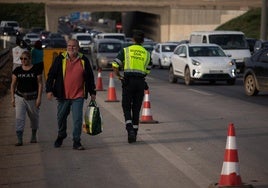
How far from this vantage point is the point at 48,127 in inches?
→ 629

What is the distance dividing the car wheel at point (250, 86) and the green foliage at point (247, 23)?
4883 centimetres

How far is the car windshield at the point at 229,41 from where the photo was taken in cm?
3509

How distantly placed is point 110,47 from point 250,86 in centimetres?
2063

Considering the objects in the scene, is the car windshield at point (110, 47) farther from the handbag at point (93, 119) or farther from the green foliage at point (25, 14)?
the green foliage at point (25, 14)

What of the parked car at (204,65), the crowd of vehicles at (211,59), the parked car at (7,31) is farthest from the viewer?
the parked car at (7,31)

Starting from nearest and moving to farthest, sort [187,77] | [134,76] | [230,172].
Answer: [230,172] → [134,76] → [187,77]

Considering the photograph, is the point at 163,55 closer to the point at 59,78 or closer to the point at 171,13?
the point at 59,78

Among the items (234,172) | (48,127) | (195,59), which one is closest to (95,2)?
(195,59)

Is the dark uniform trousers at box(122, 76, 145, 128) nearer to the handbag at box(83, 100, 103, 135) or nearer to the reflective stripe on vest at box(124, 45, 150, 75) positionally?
the reflective stripe on vest at box(124, 45, 150, 75)

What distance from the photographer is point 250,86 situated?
23.7 m

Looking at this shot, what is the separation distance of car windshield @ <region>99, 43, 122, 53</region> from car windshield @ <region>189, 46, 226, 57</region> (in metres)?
13.6

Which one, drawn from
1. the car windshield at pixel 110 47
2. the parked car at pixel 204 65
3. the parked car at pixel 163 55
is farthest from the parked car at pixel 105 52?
the parked car at pixel 204 65

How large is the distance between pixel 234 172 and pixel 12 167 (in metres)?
3.50

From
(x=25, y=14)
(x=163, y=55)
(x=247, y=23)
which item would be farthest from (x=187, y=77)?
(x=25, y=14)
